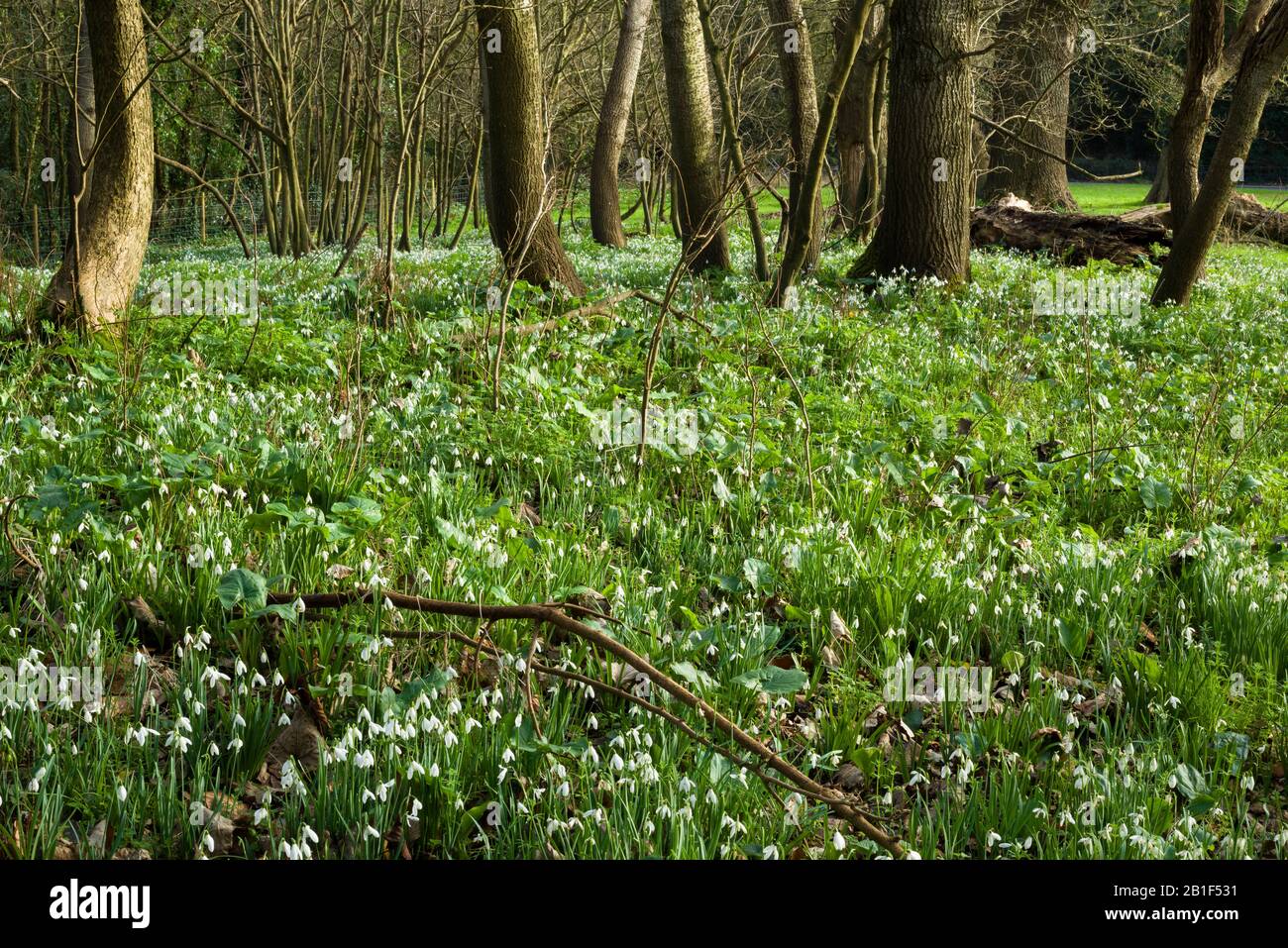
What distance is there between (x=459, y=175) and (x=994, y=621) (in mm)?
35647

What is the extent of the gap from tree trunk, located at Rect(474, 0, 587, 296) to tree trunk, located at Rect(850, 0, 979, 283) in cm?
370

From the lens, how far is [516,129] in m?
9.36

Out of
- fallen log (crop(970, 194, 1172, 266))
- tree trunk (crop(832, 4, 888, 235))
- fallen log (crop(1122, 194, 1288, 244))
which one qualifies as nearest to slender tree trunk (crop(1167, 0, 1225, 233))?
fallen log (crop(970, 194, 1172, 266))

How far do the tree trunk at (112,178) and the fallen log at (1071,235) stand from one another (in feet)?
37.5

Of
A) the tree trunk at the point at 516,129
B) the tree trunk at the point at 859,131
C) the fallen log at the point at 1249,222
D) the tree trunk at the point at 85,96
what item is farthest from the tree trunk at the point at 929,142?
the fallen log at the point at 1249,222

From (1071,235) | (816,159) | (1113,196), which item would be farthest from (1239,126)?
(1113,196)

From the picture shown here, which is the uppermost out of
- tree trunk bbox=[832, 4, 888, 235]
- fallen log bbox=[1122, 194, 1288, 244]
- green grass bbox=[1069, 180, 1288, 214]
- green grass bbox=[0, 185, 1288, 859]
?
green grass bbox=[1069, 180, 1288, 214]

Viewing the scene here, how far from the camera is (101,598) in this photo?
3236 mm

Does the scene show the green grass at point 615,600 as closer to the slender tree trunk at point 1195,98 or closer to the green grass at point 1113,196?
the slender tree trunk at point 1195,98

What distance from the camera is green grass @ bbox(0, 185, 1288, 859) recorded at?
2.58 meters

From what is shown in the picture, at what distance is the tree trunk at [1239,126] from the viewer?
9672 mm

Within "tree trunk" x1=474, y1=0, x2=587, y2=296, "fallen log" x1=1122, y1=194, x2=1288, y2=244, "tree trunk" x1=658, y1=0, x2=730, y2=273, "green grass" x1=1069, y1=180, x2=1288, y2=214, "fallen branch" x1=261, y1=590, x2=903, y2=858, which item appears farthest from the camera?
"green grass" x1=1069, y1=180, x2=1288, y2=214

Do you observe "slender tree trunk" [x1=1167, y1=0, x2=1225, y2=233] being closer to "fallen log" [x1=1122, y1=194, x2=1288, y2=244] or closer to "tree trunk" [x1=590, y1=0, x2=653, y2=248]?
"tree trunk" [x1=590, y1=0, x2=653, y2=248]

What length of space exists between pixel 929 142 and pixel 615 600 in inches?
344
